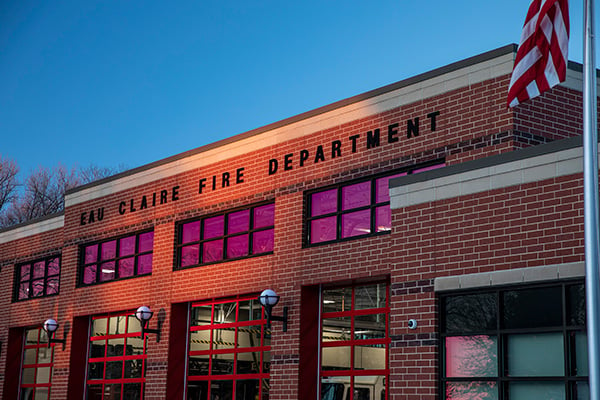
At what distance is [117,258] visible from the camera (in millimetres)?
25109

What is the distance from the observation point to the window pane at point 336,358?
61.4 ft

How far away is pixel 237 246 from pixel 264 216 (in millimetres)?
1151

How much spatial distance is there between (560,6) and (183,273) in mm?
13897

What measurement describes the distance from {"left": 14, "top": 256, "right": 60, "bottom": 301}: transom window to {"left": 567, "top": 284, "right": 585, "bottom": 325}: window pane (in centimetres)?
1940

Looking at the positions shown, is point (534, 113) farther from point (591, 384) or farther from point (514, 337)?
point (591, 384)

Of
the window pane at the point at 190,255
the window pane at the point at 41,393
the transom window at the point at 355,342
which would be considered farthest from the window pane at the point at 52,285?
the transom window at the point at 355,342

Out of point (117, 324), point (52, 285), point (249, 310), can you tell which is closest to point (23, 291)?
point (52, 285)

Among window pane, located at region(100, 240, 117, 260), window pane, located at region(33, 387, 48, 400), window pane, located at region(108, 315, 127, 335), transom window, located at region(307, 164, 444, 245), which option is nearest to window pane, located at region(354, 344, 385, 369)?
Answer: transom window, located at region(307, 164, 444, 245)

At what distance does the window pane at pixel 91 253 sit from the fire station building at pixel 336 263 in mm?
58

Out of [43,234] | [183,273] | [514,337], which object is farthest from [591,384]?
[43,234]

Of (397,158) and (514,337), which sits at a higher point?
(397,158)

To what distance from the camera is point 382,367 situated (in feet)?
58.9

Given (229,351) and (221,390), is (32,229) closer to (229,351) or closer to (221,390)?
(229,351)

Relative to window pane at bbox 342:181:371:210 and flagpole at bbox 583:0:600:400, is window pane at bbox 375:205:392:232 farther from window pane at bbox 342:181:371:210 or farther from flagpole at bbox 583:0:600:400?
flagpole at bbox 583:0:600:400
